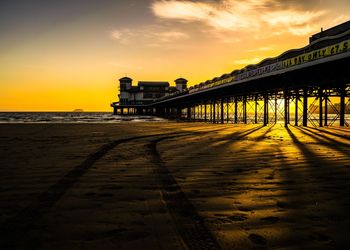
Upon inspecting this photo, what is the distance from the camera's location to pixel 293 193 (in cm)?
408

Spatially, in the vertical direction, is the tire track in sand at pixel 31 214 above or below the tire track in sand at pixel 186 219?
above

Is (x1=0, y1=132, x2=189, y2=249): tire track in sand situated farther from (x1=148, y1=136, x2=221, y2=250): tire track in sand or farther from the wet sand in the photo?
(x1=148, y1=136, x2=221, y2=250): tire track in sand

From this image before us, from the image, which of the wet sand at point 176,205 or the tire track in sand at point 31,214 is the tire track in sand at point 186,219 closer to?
the wet sand at point 176,205

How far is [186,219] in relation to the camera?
10.2 feet

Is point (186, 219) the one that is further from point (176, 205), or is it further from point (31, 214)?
point (31, 214)

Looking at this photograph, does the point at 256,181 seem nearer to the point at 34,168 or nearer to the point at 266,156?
the point at 266,156

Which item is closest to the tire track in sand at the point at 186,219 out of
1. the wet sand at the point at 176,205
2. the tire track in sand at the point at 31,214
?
the wet sand at the point at 176,205

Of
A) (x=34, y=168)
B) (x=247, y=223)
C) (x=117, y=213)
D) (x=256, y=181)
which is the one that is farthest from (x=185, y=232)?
(x=34, y=168)

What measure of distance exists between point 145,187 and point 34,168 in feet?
9.93

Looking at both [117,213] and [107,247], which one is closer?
[107,247]

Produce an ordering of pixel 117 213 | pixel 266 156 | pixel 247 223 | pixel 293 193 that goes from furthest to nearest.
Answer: pixel 266 156 < pixel 293 193 < pixel 117 213 < pixel 247 223

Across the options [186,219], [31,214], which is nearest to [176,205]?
[186,219]

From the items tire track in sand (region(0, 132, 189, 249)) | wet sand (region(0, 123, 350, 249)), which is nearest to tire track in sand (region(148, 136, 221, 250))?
wet sand (region(0, 123, 350, 249))

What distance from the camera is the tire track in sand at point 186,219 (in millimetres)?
2510
